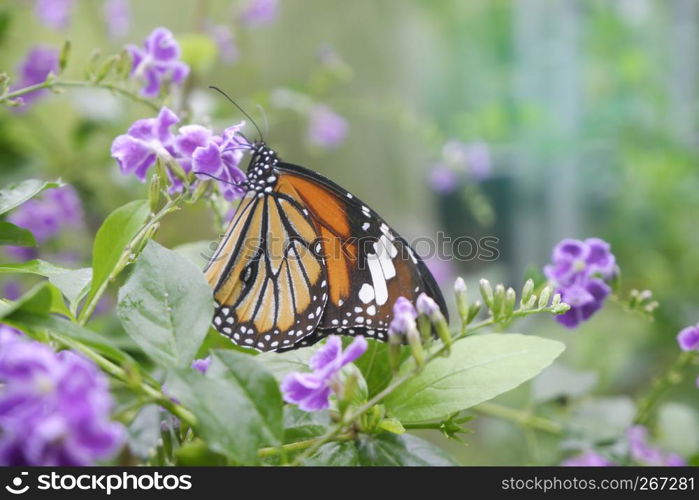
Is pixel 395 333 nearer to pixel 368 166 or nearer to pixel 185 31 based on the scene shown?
Answer: pixel 185 31

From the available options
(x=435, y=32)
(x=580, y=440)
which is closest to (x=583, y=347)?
(x=580, y=440)

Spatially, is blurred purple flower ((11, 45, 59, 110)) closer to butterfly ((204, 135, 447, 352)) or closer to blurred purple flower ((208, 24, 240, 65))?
blurred purple flower ((208, 24, 240, 65))

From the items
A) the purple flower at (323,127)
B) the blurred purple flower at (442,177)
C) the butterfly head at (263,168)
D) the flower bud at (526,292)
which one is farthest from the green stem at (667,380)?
the purple flower at (323,127)

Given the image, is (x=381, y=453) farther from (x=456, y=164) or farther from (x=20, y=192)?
(x=456, y=164)

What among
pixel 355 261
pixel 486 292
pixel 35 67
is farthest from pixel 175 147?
pixel 35 67

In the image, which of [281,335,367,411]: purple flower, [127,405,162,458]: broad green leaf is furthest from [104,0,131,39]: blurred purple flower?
[281,335,367,411]: purple flower
